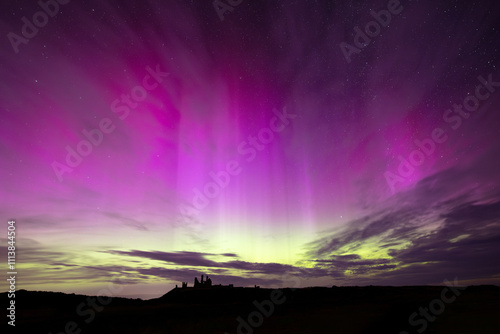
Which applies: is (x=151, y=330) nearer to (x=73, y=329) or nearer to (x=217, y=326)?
(x=217, y=326)

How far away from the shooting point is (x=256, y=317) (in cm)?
2236

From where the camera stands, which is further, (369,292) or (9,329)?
(369,292)

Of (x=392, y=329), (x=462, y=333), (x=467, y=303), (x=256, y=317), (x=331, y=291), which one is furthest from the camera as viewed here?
(x=331, y=291)

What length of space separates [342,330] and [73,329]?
716 inches

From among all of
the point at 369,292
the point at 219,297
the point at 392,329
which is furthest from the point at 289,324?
the point at 369,292

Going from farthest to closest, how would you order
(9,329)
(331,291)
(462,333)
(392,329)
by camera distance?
(331,291) → (9,329) → (392,329) → (462,333)

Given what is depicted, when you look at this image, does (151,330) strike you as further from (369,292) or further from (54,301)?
(369,292)

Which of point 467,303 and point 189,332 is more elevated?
point 467,303

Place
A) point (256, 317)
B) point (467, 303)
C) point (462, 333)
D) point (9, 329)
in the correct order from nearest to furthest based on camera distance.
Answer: point (462, 333), point (9, 329), point (256, 317), point (467, 303)

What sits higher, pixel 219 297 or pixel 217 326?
pixel 219 297

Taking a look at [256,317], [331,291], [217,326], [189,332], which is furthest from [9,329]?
[331,291]

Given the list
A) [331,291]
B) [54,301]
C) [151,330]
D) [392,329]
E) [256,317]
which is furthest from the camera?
[331,291]

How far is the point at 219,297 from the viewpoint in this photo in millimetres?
38594

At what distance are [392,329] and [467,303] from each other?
44.9 feet
